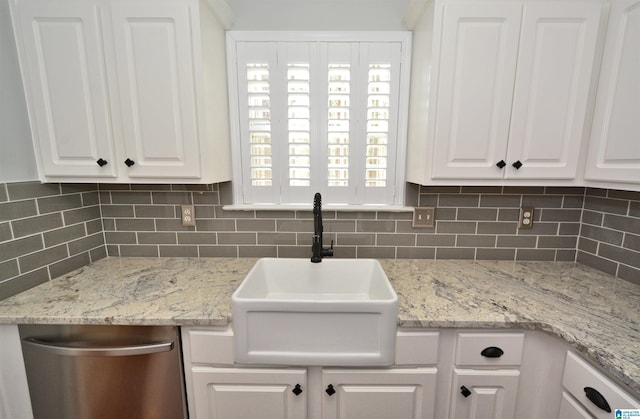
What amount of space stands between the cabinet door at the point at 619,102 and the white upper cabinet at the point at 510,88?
0.15 feet

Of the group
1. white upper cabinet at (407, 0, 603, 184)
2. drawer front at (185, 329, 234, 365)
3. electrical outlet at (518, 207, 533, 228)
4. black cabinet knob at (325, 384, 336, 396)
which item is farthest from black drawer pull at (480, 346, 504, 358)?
drawer front at (185, 329, 234, 365)

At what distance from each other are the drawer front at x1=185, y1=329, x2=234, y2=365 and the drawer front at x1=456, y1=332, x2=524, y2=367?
865mm

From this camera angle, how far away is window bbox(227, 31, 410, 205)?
1375 millimetres

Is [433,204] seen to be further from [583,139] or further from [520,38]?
[520,38]

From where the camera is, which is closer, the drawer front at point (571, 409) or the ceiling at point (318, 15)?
the drawer front at point (571, 409)

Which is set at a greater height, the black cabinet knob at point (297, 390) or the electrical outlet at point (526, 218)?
the electrical outlet at point (526, 218)

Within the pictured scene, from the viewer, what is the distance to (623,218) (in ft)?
4.05

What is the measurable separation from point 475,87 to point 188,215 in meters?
1.59

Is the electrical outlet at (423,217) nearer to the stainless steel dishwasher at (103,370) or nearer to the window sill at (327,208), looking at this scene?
the window sill at (327,208)

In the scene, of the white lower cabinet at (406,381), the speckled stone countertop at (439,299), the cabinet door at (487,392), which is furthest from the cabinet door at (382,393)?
the speckled stone countertop at (439,299)

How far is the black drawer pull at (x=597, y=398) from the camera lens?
2.47 feet

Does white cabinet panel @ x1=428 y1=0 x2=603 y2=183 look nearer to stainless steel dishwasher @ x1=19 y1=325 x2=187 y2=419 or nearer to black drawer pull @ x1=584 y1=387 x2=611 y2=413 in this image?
black drawer pull @ x1=584 y1=387 x2=611 y2=413

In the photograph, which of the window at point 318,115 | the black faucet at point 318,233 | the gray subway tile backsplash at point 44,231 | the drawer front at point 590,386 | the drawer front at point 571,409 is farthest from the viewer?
the window at point 318,115

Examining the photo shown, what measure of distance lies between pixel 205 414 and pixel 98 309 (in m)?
0.58
